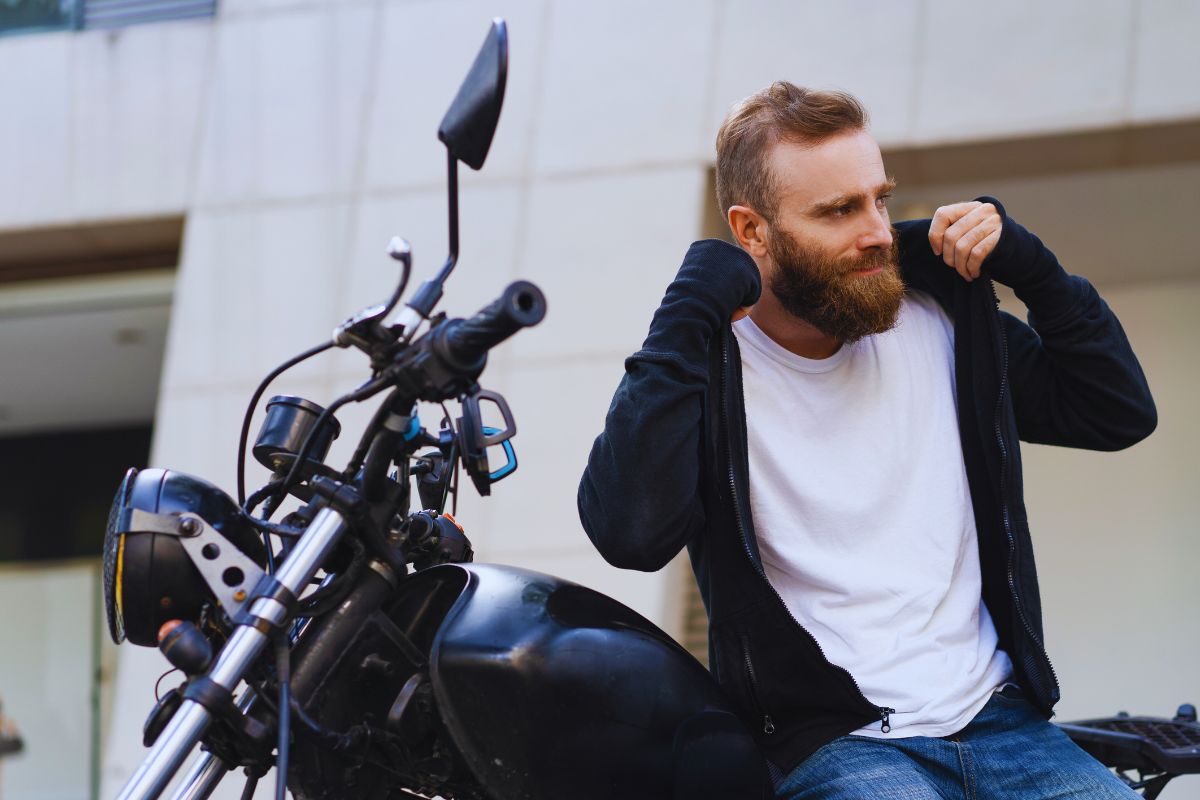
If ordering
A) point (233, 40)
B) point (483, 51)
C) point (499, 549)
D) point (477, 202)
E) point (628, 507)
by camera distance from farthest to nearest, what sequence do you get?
1. point (233, 40)
2. point (477, 202)
3. point (499, 549)
4. point (628, 507)
5. point (483, 51)

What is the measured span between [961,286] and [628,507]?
31.0 inches

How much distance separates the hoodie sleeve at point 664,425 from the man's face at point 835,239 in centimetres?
24

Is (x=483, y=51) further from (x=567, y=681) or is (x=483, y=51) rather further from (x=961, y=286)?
(x=961, y=286)

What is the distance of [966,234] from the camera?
7.81 feet

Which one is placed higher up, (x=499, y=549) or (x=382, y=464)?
(x=382, y=464)

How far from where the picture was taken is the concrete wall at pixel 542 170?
7.25 metres

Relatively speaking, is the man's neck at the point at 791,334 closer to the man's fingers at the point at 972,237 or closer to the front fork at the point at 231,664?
the man's fingers at the point at 972,237

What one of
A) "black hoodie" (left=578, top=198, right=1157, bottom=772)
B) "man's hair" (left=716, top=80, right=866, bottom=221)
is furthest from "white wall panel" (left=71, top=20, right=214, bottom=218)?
"black hoodie" (left=578, top=198, right=1157, bottom=772)

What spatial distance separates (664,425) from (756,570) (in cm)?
28

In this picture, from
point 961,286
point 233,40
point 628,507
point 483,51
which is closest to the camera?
point 483,51

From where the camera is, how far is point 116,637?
1839 mm

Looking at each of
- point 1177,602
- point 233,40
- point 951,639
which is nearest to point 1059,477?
point 1177,602

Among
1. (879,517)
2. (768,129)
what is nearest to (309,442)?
(879,517)

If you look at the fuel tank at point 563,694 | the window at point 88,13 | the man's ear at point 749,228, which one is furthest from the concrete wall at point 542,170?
the fuel tank at point 563,694
